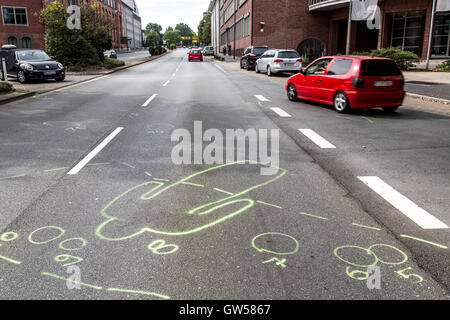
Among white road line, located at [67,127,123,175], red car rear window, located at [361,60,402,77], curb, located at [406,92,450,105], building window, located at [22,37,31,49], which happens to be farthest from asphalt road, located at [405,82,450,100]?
building window, located at [22,37,31,49]

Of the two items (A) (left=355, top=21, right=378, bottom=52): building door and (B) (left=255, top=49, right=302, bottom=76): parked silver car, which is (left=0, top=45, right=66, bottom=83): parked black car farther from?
(A) (left=355, top=21, right=378, bottom=52): building door

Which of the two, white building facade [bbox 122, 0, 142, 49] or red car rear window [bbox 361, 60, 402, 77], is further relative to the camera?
white building facade [bbox 122, 0, 142, 49]

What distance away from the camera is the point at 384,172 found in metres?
5.95

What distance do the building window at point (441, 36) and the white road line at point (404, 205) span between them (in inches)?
1403

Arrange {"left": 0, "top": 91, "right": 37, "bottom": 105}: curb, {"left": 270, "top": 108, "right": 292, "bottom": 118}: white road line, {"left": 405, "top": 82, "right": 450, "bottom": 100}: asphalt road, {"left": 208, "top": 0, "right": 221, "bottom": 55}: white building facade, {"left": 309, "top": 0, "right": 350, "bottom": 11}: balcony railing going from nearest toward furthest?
{"left": 270, "top": 108, "right": 292, "bottom": 118}: white road line < {"left": 0, "top": 91, "right": 37, "bottom": 105}: curb < {"left": 405, "top": 82, "right": 450, "bottom": 100}: asphalt road < {"left": 309, "top": 0, "right": 350, "bottom": 11}: balcony railing < {"left": 208, "top": 0, "right": 221, "bottom": 55}: white building facade

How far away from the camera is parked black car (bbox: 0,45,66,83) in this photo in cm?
2066

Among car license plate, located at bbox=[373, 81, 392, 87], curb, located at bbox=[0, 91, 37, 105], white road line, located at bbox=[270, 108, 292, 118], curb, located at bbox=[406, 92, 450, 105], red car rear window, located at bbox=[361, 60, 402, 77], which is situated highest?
A: red car rear window, located at bbox=[361, 60, 402, 77]

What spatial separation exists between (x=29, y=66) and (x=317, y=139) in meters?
17.3

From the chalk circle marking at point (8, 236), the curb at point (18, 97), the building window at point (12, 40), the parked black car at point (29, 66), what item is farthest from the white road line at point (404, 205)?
the building window at point (12, 40)

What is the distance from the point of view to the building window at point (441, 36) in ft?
115

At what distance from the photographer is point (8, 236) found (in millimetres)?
3877

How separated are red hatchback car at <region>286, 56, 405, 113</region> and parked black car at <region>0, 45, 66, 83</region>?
48.7 ft

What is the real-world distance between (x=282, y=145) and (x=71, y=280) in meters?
5.25

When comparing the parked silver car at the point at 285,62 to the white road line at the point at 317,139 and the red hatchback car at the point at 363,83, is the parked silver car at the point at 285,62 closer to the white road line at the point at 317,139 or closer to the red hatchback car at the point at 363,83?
the red hatchback car at the point at 363,83
